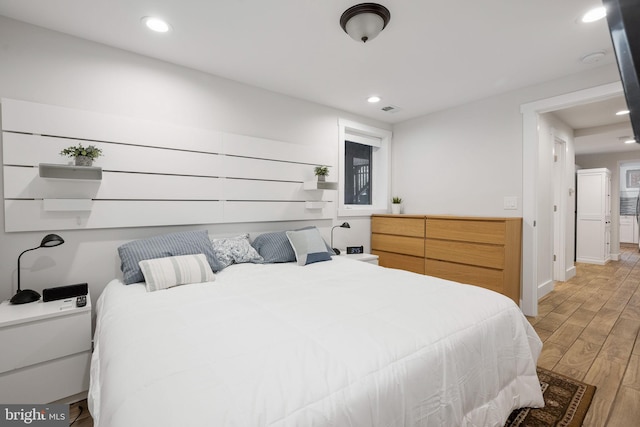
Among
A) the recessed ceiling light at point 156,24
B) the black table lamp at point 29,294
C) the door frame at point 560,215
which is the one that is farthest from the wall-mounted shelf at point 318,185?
the door frame at point 560,215

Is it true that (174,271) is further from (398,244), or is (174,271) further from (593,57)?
(593,57)

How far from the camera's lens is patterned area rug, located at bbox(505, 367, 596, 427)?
159 centimetres

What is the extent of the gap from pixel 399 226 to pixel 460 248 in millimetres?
813

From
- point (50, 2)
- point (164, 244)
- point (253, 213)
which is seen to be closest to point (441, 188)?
point (253, 213)

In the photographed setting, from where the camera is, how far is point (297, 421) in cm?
82

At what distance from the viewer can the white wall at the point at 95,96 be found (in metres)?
1.95

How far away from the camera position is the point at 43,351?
1606 millimetres

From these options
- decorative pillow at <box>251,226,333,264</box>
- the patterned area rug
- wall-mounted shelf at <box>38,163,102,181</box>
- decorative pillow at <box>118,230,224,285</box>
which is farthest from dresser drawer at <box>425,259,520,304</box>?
wall-mounted shelf at <box>38,163,102,181</box>

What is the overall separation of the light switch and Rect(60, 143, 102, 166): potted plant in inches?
152

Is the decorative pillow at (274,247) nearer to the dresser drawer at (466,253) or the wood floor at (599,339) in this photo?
the dresser drawer at (466,253)

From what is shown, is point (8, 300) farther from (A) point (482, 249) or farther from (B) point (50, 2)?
(A) point (482, 249)

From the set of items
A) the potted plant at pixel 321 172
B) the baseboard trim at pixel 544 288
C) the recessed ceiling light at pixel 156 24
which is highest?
the recessed ceiling light at pixel 156 24

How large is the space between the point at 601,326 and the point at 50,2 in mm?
5086

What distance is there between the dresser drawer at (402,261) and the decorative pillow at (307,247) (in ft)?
4.46
